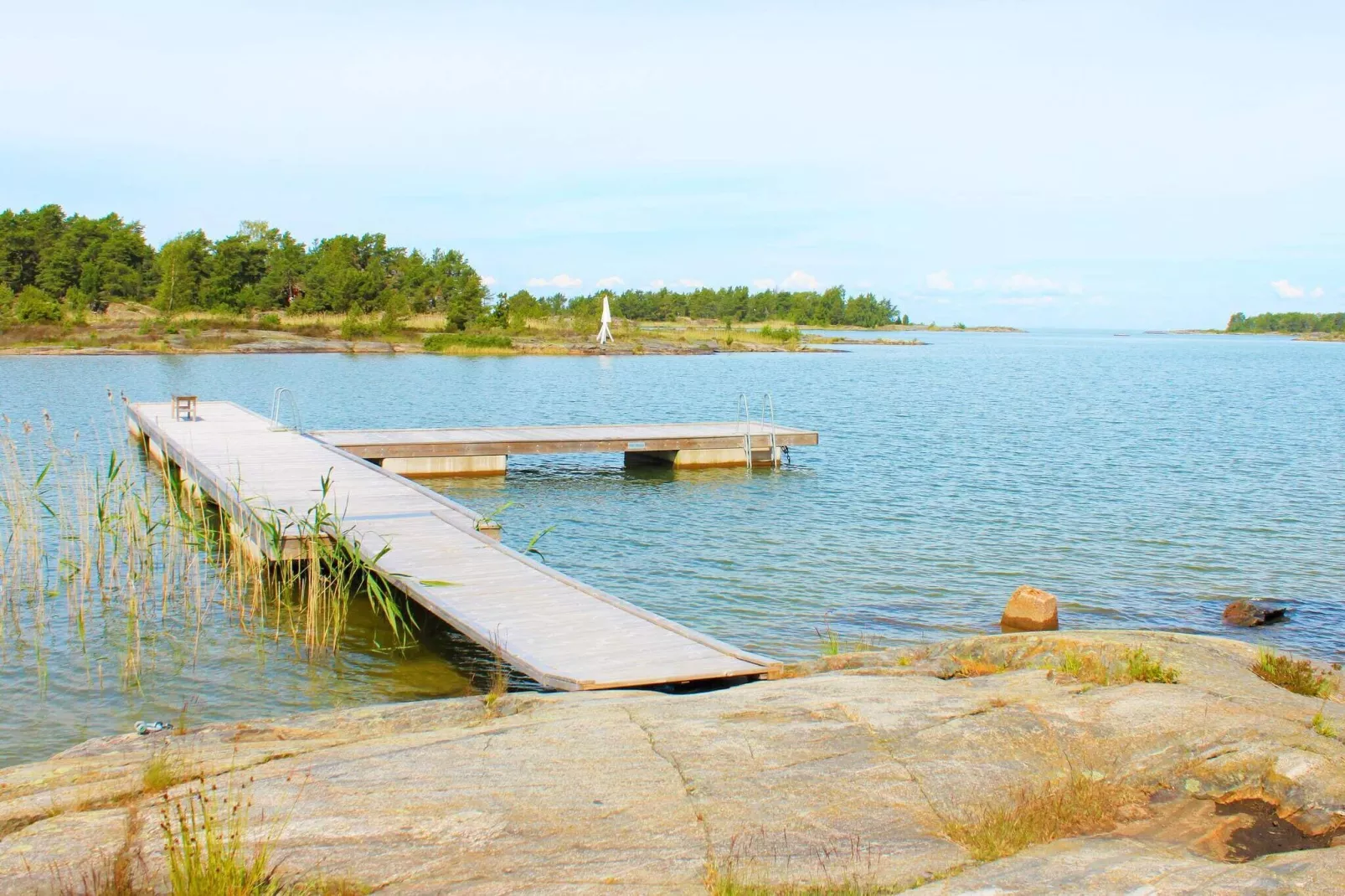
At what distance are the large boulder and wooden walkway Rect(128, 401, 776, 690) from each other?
169 inches

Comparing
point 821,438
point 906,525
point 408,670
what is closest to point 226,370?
point 821,438

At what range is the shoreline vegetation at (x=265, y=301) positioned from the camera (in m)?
72.9

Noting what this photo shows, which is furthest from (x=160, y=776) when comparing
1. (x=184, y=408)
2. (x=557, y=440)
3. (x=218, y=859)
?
(x=184, y=408)

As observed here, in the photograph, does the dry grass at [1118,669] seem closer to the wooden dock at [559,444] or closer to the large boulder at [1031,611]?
the large boulder at [1031,611]

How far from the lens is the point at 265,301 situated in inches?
3383

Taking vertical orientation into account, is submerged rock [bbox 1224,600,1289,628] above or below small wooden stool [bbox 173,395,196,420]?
below

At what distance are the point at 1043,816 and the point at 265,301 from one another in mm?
88213

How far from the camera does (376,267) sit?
92062 millimetres

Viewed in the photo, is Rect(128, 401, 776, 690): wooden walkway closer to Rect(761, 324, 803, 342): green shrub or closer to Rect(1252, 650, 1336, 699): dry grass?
Rect(1252, 650, 1336, 699): dry grass

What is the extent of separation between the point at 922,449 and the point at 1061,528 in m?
10.3

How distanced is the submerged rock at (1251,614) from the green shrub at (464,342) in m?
69.2

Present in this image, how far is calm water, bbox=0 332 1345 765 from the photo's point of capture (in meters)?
10.3

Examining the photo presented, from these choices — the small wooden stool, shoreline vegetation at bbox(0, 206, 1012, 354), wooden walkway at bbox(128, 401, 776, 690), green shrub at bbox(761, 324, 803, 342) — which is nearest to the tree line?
shoreline vegetation at bbox(0, 206, 1012, 354)

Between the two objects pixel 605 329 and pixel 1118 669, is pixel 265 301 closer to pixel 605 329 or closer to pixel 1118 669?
pixel 605 329
